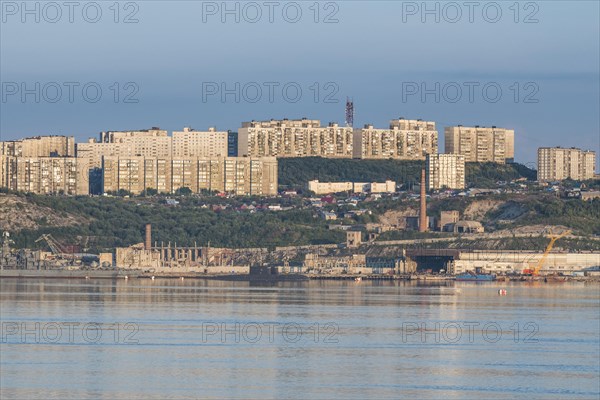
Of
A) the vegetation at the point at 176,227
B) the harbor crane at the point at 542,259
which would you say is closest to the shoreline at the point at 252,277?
the harbor crane at the point at 542,259

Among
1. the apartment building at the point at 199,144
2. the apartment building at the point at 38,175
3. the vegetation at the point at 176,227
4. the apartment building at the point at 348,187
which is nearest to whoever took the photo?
the vegetation at the point at 176,227

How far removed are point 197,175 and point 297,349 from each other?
14137 cm

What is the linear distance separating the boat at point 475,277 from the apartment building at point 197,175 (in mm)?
63435

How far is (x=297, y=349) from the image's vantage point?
49.6m

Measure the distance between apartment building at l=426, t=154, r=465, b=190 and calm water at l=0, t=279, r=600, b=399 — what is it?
112 m

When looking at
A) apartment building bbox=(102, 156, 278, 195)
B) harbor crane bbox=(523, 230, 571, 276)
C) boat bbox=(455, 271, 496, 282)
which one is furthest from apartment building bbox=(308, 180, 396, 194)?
boat bbox=(455, 271, 496, 282)

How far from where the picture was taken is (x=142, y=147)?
636ft

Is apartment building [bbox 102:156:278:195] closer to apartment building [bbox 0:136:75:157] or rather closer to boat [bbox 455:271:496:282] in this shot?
apartment building [bbox 0:136:75:157]

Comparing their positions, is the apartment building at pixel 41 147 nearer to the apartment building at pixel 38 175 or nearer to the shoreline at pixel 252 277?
the apartment building at pixel 38 175

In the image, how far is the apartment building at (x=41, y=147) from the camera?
190 metres

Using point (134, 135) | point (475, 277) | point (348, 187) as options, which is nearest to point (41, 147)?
point (134, 135)

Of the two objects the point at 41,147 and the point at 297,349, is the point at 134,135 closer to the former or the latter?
the point at 41,147

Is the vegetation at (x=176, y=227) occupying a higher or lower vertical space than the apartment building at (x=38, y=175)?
lower

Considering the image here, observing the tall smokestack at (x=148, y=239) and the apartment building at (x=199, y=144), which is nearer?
the tall smokestack at (x=148, y=239)
